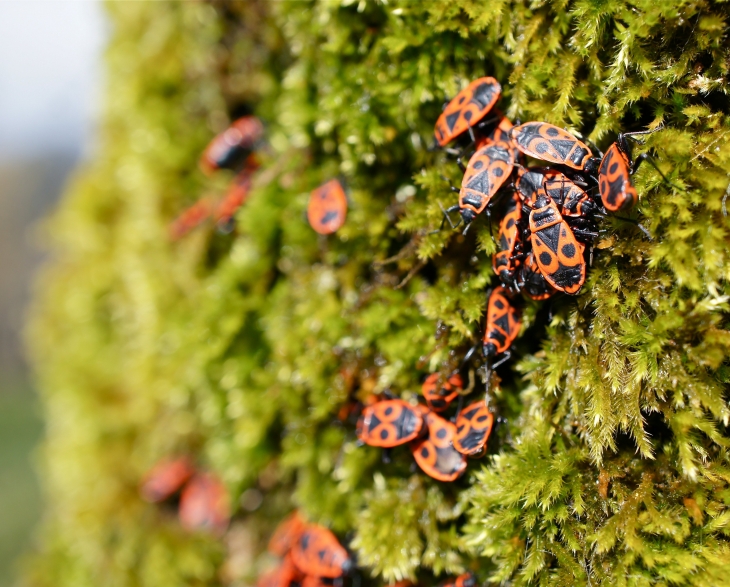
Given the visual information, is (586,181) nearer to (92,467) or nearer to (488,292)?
(488,292)

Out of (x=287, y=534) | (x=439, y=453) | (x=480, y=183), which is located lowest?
(x=287, y=534)

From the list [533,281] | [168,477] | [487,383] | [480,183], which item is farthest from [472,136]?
[168,477]

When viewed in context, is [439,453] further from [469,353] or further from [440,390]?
[469,353]

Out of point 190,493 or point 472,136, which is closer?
point 472,136

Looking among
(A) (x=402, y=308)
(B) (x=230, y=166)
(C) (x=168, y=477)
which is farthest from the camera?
(C) (x=168, y=477)

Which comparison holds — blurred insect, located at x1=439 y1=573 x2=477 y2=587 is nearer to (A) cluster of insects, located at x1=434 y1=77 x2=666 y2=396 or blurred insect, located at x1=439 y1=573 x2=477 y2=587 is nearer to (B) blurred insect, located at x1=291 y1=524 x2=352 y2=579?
(B) blurred insect, located at x1=291 y1=524 x2=352 y2=579
